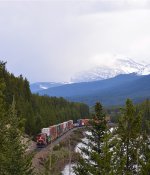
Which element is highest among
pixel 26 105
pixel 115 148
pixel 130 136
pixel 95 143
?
pixel 26 105

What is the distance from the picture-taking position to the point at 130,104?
129 feet

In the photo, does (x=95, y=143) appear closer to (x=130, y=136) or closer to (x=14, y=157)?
(x=130, y=136)

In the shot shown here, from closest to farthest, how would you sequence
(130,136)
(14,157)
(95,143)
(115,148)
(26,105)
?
(14,157) → (115,148) → (95,143) → (130,136) → (26,105)

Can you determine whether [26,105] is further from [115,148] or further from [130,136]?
[115,148]

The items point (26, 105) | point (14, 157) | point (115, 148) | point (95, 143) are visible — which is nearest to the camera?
point (14, 157)

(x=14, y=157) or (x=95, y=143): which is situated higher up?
(x=95, y=143)

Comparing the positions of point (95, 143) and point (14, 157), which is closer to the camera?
point (14, 157)

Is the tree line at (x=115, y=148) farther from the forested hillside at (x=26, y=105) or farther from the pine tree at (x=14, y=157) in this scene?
the forested hillside at (x=26, y=105)

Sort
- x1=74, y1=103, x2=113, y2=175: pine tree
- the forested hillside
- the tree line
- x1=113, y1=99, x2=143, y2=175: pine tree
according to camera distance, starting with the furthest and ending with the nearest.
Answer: the forested hillside
x1=113, y1=99, x2=143, y2=175: pine tree
x1=74, y1=103, x2=113, y2=175: pine tree
the tree line

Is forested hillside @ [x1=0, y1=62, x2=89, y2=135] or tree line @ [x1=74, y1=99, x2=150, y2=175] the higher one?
forested hillside @ [x1=0, y1=62, x2=89, y2=135]

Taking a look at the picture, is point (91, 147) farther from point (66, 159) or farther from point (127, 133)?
point (66, 159)


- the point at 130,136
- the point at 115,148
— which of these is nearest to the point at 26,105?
the point at 130,136

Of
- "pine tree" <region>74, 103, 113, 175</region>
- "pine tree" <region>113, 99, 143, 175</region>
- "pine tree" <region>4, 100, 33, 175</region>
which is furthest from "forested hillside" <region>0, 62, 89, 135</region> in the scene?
"pine tree" <region>4, 100, 33, 175</region>

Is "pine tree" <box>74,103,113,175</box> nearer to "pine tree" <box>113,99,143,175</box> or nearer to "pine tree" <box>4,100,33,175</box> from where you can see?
"pine tree" <box>113,99,143,175</box>
